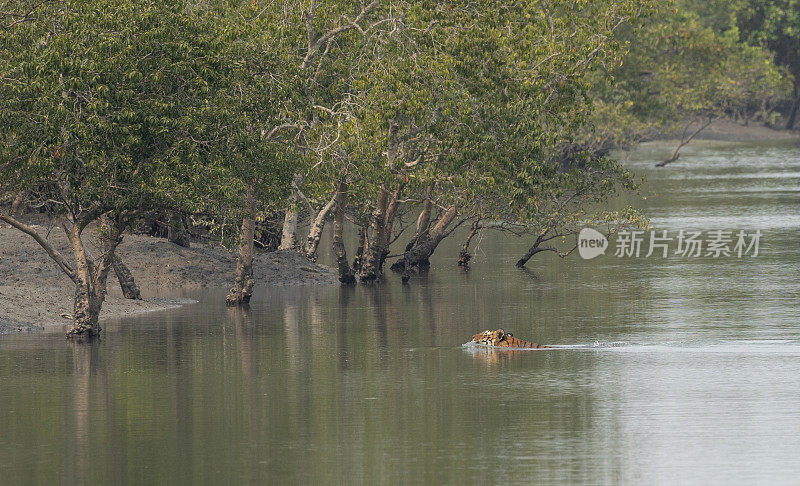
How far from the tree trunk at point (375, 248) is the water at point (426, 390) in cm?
79

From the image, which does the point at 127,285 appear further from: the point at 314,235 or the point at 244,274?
the point at 314,235

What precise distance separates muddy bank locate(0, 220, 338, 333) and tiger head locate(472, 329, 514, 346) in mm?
9335

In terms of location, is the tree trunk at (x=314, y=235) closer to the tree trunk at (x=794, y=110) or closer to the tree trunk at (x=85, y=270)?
the tree trunk at (x=85, y=270)

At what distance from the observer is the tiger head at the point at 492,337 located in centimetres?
2373

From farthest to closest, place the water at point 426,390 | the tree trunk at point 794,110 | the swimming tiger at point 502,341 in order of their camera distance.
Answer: the tree trunk at point 794,110, the swimming tiger at point 502,341, the water at point 426,390

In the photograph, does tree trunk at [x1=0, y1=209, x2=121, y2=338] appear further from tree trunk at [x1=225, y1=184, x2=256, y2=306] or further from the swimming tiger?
the swimming tiger

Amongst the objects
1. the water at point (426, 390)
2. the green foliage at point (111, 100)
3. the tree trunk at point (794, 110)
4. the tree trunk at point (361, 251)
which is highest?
the tree trunk at point (794, 110)

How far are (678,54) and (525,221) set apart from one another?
55.6 metres

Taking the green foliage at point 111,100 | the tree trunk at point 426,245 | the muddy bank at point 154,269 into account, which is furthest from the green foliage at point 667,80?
the green foliage at point 111,100

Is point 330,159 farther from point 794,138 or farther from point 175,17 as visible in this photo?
point 794,138

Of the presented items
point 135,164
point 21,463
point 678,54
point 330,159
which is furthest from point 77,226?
point 678,54

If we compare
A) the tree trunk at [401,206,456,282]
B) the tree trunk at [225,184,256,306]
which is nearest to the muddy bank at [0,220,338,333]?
the tree trunk at [225,184,256,306]

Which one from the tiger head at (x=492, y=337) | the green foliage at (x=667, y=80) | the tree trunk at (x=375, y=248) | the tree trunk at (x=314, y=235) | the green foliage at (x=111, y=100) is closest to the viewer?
the green foliage at (x=111, y=100)

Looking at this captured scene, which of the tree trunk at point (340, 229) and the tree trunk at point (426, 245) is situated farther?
the tree trunk at point (426, 245)
